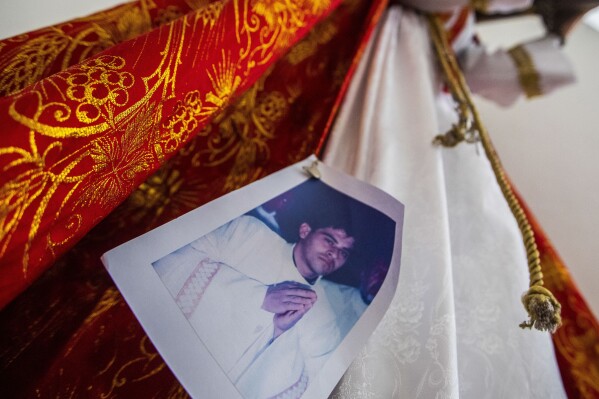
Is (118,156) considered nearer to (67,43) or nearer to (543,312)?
(67,43)

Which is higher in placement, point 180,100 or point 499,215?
point 180,100

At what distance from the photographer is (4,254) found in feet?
0.82

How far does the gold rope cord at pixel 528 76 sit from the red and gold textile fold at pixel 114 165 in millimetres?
457

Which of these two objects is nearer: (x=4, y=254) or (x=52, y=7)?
(x=4, y=254)

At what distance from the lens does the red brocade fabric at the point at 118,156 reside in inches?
10.7

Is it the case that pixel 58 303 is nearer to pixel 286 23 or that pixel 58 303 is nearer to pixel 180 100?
pixel 180 100

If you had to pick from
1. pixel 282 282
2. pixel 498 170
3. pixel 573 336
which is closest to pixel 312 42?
pixel 498 170

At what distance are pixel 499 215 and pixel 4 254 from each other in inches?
20.4

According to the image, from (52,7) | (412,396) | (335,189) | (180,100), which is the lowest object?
(412,396)

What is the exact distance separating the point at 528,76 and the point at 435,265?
1.78ft

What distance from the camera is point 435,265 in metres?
0.40

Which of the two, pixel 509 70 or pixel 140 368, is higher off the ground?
pixel 509 70

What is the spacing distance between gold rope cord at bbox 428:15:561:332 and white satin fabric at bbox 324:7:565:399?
0.04 m

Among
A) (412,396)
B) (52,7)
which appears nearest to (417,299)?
(412,396)
